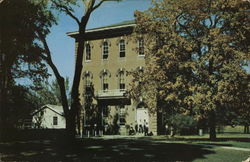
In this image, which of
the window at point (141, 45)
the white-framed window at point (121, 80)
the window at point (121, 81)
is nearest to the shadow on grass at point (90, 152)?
the window at point (141, 45)

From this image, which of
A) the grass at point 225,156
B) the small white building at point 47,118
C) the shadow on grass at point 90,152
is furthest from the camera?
the small white building at point 47,118

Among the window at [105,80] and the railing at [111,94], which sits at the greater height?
the window at [105,80]

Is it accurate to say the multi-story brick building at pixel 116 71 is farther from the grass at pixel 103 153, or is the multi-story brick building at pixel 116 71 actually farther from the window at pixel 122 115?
the grass at pixel 103 153

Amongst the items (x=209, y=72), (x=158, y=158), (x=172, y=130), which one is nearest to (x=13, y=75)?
(x=158, y=158)

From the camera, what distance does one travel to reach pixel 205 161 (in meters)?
10.9

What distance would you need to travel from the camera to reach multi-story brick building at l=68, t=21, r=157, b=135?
67.4ft

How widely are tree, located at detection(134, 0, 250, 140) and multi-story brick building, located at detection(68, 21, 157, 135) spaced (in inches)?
87.7

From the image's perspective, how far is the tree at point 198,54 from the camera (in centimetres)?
1647

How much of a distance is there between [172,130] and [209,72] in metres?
8.31

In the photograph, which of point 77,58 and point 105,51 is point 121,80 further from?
point 77,58

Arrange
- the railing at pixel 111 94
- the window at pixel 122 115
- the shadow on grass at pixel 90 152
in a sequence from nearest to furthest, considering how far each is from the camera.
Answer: the shadow on grass at pixel 90 152 → the window at pixel 122 115 → the railing at pixel 111 94

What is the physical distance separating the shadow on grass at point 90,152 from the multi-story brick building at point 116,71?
286 inches

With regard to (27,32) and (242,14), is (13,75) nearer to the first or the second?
(27,32)

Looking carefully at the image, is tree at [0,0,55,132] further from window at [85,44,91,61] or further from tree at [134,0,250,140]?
window at [85,44,91,61]
